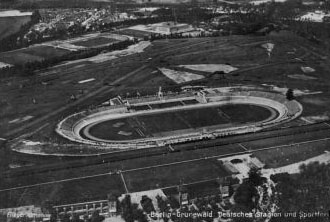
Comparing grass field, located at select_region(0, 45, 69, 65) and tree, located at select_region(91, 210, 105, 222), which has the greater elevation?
grass field, located at select_region(0, 45, 69, 65)

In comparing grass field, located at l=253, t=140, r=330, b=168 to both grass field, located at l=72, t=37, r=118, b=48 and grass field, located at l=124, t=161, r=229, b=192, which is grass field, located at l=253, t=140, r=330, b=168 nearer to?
grass field, located at l=124, t=161, r=229, b=192

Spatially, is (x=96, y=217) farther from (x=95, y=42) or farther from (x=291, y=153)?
(x=95, y=42)

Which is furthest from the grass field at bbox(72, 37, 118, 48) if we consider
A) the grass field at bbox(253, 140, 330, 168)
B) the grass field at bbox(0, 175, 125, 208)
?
the grass field at bbox(0, 175, 125, 208)

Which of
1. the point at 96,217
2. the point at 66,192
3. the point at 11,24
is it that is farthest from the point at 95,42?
the point at 96,217

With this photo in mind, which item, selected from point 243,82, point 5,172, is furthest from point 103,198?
point 243,82

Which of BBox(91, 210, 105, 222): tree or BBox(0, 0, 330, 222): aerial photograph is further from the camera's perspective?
BBox(0, 0, 330, 222): aerial photograph

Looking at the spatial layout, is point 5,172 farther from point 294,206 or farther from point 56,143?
point 294,206
